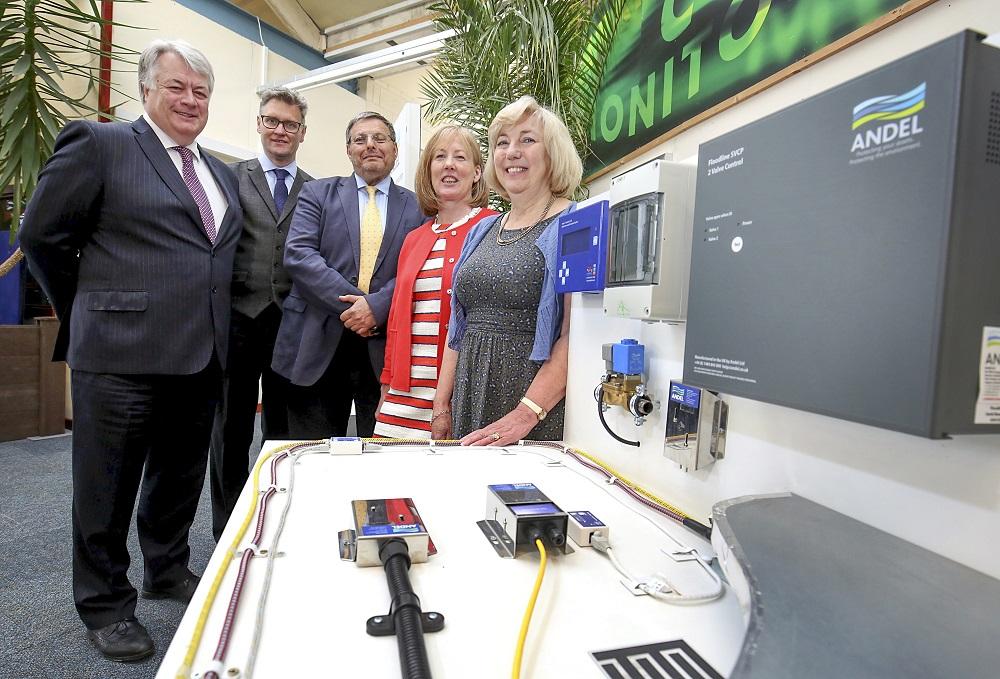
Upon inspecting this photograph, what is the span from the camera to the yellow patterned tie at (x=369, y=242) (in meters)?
1.88

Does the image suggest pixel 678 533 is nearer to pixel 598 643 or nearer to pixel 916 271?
pixel 598 643

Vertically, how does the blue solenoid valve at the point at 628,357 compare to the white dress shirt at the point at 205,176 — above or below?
below

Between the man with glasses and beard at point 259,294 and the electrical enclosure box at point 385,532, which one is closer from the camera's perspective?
the electrical enclosure box at point 385,532

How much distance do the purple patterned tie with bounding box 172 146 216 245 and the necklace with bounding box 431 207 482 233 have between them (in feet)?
2.12

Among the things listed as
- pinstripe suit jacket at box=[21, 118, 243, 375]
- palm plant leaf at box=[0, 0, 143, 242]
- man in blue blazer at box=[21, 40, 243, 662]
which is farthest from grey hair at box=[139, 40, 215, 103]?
palm plant leaf at box=[0, 0, 143, 242]

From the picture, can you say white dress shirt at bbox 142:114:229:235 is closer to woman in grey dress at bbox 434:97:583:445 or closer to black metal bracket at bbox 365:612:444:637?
woman in grey dress at bbox 434:97:583:445

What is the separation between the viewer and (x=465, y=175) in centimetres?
175

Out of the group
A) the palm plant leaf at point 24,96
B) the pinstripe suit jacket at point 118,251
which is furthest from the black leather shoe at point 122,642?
the palm plant leaf at point 24,96

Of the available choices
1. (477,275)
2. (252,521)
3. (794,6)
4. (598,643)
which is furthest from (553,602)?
(794,6)

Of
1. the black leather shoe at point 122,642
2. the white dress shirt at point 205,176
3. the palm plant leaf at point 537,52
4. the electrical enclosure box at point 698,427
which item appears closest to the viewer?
the electrical enclosure box at point 698,427

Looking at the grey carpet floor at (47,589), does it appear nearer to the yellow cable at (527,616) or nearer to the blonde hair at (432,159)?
the yellow cable at (527,616)

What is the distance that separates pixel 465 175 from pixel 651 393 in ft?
3.56

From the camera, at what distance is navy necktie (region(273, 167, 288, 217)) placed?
6.59 ft

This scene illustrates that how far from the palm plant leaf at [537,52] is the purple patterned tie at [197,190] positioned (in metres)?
1.30
